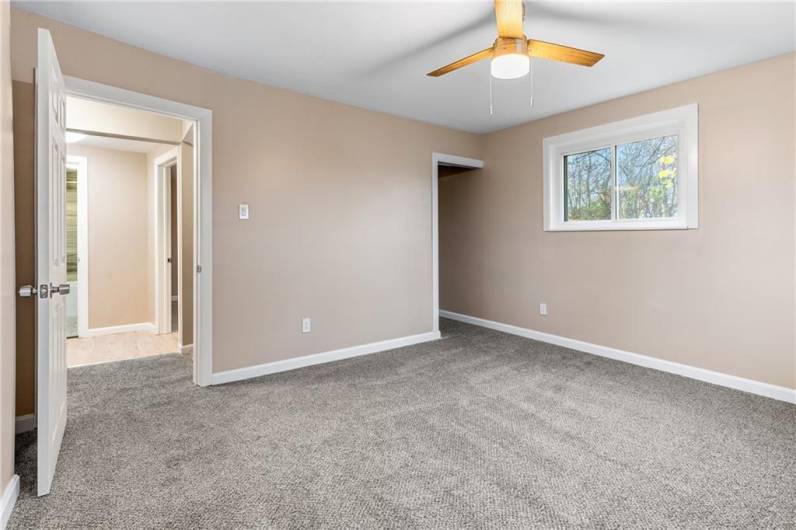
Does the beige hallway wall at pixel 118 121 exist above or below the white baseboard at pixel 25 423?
above

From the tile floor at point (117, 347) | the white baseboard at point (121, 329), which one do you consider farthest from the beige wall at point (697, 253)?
the white baseboard at point (121, 329)

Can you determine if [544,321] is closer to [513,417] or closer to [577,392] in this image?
[577,392]

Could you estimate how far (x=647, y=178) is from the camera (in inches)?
148

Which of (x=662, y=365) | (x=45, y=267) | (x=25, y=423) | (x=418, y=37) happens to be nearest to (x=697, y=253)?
(x=662, y=365)

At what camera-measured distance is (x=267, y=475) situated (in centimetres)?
201

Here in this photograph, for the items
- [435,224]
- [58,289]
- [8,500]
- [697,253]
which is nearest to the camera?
[8,500]

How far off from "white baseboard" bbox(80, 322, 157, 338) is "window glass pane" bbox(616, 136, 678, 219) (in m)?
5.48

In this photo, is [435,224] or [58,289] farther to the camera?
[435,224]

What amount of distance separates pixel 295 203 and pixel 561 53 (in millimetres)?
2357

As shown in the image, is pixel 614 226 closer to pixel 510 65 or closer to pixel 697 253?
pixel 697 253

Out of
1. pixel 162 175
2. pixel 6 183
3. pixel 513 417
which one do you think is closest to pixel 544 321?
pixel 513 417

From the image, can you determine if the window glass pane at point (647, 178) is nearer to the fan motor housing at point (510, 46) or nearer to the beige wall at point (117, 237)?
the fan motor housing at point (510, 46)

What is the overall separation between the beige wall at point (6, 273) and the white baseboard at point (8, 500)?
0.08ft

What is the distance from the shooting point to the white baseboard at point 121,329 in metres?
4.92
